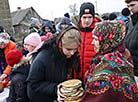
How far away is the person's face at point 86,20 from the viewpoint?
3531 mm

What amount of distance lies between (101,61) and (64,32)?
478mm

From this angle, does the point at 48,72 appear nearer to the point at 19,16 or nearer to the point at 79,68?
the point at 79,68

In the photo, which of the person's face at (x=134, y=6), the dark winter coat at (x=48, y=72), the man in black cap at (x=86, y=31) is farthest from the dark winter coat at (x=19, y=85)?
the person's face at (x=134, y=6)

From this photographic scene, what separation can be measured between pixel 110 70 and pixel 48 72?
0.66 metres

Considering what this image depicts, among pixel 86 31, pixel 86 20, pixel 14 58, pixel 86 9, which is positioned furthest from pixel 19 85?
pixel 86 9

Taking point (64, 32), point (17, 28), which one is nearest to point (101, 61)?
point (64, 32)

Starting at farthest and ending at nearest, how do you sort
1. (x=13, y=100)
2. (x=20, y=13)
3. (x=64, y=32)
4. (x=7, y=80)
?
(x=20, y=13) < (x=7, y=80) < (x=13, y=100) < (x=64, y=32)

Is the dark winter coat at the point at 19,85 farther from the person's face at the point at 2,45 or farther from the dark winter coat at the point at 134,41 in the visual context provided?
the person's face at the point at 2,45

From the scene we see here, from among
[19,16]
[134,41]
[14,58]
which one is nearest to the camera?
[14,58]

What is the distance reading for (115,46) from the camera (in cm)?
219

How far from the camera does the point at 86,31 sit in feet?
11.6

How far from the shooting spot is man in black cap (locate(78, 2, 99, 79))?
3354 millimetres

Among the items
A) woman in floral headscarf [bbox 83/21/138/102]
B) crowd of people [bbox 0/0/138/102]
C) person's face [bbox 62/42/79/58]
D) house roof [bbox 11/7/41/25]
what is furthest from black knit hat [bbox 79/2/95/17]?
house roof [bbox 11/7/41/25]

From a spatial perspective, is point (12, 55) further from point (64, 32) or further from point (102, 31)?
point (102, 31)
